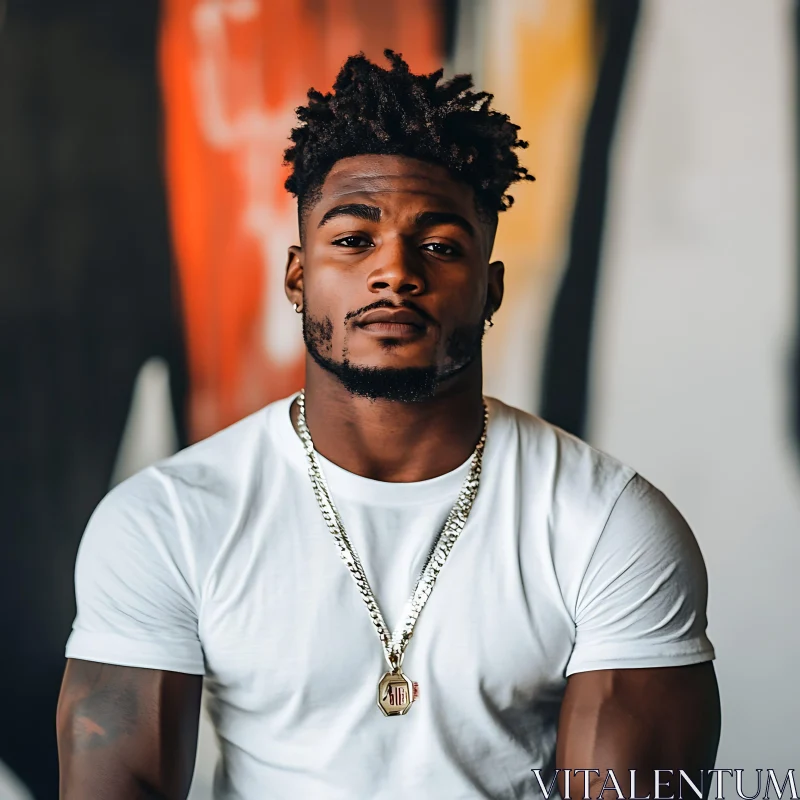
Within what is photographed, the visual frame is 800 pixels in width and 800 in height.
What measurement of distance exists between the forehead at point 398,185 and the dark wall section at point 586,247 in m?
0.92

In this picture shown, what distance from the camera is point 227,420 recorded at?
2.58 metres

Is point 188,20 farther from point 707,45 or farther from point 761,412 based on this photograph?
point 761,412

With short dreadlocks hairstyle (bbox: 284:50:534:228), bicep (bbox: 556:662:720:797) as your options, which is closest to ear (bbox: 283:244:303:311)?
short dreadlocks hairstyle (bbox: 284:50:534:228)

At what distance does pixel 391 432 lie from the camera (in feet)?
5.50

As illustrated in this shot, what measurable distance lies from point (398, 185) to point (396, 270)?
0.49 feet

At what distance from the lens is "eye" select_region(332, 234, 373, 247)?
1639 mm

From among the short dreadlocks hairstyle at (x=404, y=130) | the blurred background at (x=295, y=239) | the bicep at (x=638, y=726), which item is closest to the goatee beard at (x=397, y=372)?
the short dreadlocks hairstyle at (x=404, y=130)

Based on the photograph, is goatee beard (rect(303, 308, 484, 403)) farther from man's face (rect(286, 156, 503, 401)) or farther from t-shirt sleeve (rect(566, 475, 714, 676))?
t-shirt sleeve (rect(566, 475, 714, 676))

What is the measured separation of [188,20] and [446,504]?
60.6 inches

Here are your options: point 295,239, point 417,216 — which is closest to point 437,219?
point 417,216

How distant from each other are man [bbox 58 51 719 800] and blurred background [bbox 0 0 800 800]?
874 millimetres

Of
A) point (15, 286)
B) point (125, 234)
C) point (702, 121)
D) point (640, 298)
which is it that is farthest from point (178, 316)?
point (702, 121)

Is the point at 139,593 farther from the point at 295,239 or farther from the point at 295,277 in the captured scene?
the point at 295,239

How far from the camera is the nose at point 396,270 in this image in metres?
1.57
